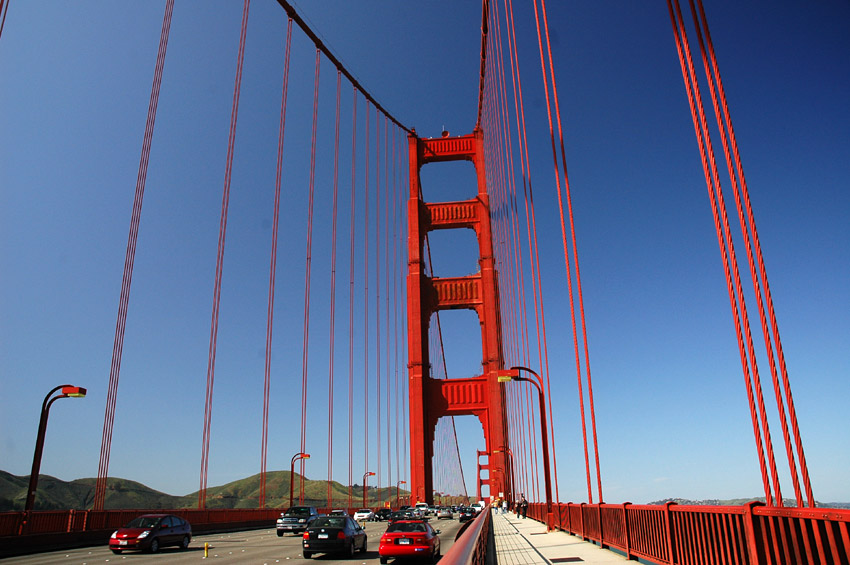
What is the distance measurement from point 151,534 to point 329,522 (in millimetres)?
5760

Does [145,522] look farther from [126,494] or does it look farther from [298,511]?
[126,494]

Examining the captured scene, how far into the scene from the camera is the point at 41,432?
1903 centimetres

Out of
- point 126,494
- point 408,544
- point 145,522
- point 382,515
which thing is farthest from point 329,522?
point 126,494

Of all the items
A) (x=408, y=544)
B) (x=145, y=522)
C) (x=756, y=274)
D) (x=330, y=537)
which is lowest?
(x=408, y=544)

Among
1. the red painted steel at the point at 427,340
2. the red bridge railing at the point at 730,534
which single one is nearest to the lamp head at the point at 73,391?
the red bridge railing at the point at 730,534

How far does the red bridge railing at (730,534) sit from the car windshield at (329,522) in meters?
6.78

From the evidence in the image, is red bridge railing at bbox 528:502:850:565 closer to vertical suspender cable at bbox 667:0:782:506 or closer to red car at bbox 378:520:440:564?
vertical suspender cable at bbox 667:0:782:506

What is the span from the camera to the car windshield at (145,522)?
1703 cm

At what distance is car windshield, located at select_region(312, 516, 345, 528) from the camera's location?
49.1 feet

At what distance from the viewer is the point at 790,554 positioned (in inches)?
193

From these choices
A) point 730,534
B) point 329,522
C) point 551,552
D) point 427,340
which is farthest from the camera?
point 427,340

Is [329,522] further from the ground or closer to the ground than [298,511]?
further from the ground

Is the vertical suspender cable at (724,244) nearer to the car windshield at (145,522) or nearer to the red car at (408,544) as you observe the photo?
the red car at (408,544)

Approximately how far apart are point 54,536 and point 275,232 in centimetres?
2359
